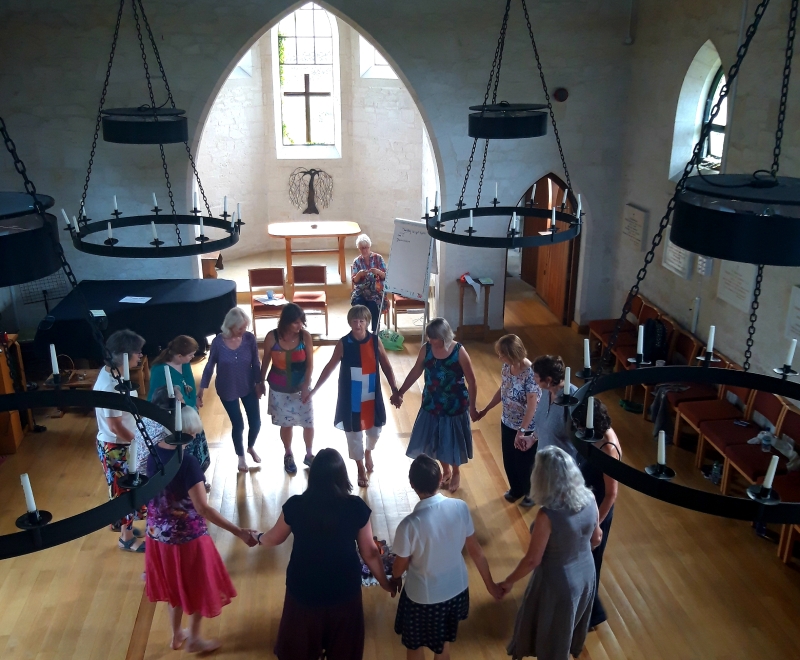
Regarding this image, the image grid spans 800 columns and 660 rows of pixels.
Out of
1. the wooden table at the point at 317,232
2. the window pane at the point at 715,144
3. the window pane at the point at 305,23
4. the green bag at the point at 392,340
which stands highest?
the window pane at the point at 305,23

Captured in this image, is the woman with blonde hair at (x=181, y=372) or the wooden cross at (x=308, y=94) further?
the wooden cross at (x=308, y=94)

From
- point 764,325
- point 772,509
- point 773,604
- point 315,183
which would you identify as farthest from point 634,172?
point 772,509

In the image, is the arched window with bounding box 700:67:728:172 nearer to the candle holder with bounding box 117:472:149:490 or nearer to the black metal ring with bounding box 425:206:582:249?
the black metal ring with bounding box 425:206:582:249

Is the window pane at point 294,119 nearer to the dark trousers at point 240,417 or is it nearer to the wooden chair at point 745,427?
the dark trousers at point 240,417

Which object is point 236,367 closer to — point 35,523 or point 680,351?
point 35,523

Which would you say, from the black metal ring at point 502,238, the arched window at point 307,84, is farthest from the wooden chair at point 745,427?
the arched window at point 307,84

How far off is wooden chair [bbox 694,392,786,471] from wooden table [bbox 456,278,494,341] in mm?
3452

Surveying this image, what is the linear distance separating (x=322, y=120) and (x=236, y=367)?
808cm

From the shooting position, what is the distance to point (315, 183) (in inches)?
516

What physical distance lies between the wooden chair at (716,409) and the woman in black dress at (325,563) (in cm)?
363

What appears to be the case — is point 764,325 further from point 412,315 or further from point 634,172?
point 412,315

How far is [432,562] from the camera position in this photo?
3504mm

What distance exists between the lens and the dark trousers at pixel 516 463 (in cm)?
549

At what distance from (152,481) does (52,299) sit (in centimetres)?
706
